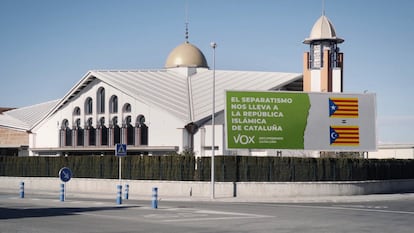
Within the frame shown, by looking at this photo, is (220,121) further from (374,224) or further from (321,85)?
(374,224)

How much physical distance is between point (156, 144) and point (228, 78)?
13684 millimetres

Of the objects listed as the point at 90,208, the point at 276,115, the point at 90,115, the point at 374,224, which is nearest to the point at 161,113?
the point at 90,115

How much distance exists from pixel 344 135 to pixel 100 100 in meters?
31.9

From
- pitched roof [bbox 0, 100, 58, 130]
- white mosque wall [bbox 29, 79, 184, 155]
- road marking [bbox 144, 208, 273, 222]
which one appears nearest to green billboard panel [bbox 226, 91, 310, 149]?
road marking [bbox 144, 208, 273, 222]

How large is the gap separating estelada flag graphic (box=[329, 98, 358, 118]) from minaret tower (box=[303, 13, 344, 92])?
21.3 m

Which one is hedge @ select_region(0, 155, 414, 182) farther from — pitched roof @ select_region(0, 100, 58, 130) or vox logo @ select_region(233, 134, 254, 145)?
pitched roof @ select_region(0, 100, 58, 130)

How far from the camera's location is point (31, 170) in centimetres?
5628

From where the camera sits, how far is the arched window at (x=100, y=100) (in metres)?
73.1

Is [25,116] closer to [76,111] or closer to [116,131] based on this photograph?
[76,111]

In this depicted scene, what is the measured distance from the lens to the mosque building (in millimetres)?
66250

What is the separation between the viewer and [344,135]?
161 feet

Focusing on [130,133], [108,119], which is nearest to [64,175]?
[130,133]

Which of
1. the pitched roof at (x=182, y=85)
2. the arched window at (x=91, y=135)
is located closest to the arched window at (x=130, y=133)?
the pitched roof at (x=182, y=85)

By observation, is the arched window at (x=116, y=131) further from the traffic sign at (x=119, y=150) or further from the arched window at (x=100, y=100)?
the traffic sign at (x=119, y=150)
